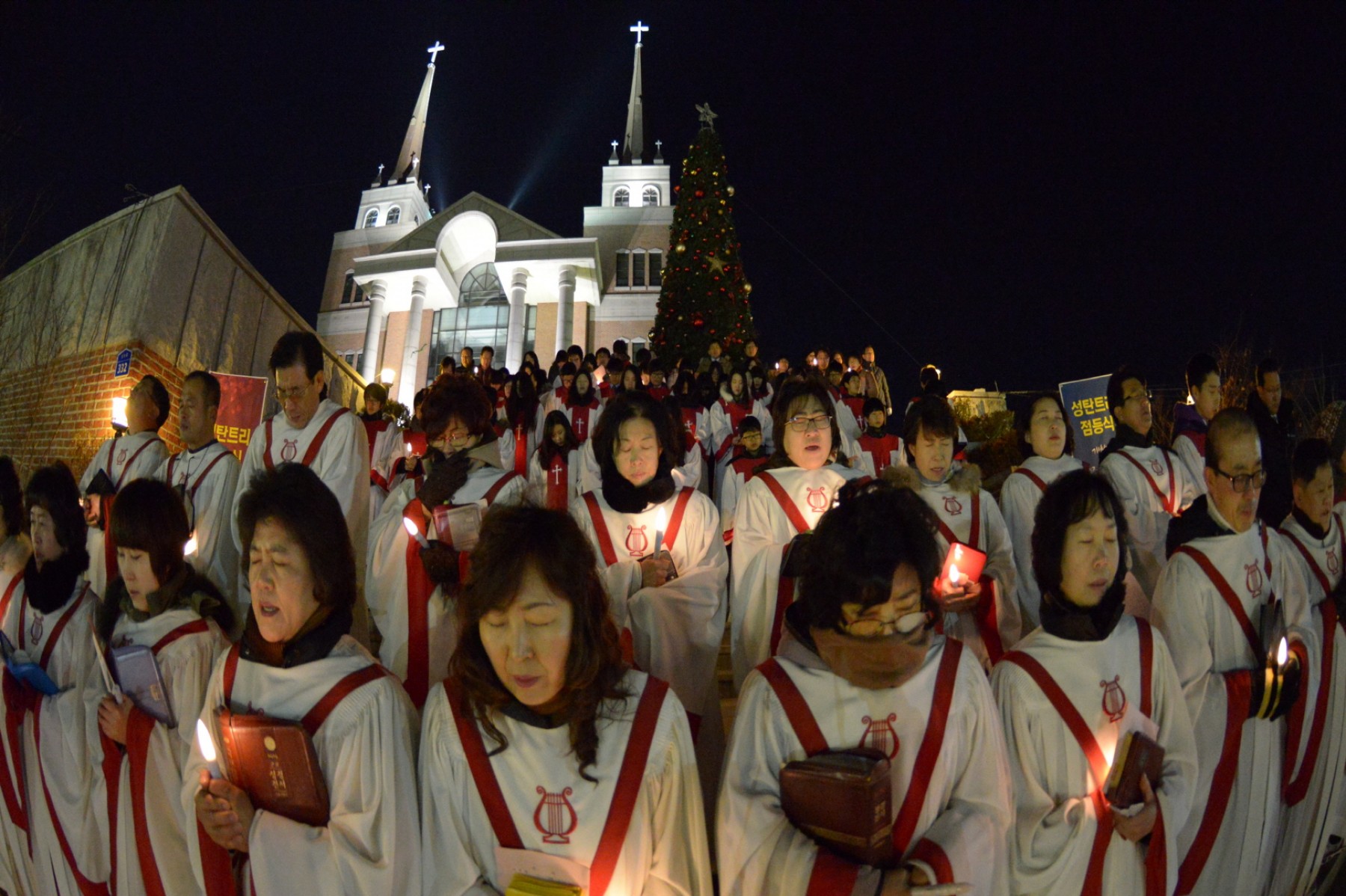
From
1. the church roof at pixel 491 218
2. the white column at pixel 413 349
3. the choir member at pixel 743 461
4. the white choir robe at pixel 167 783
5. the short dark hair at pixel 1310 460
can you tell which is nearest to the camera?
the white choir robe at pixel 167 783

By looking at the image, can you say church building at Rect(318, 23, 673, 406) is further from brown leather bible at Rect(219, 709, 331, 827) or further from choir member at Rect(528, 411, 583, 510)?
brown leather bible at Rect(219, 709, 331, 827)

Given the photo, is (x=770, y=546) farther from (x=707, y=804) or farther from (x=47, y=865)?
(x=47, y=865)

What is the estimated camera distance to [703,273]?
2002cm

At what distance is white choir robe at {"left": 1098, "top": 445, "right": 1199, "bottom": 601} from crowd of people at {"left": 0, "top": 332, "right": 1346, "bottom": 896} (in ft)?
0.29

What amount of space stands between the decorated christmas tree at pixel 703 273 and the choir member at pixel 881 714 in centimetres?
1690

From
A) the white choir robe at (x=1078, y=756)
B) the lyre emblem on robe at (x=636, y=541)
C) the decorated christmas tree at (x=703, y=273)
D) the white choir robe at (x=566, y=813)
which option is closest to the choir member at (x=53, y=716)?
the white choir robe at (x=566, y=813)

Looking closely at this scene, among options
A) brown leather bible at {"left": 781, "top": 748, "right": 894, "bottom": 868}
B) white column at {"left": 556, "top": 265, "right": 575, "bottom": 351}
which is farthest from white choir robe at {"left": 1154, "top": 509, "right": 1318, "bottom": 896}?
white column at {"left": 556, "top": 265, "right": 575, "bottom": 351}

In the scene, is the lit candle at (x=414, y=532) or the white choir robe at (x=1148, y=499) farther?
the white choir robe at (x=1148, y=499)

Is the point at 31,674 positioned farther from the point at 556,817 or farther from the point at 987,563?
the point at 987,563

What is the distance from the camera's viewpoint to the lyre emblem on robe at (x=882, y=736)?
7.14ft

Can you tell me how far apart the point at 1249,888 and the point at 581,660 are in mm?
3293

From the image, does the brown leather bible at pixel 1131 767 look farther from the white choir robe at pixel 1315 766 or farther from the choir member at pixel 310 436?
the choir member at pixel 310 436

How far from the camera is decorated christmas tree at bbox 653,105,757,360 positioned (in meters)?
19.7

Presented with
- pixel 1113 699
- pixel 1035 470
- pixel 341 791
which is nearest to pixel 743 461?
pixel 1035 470
